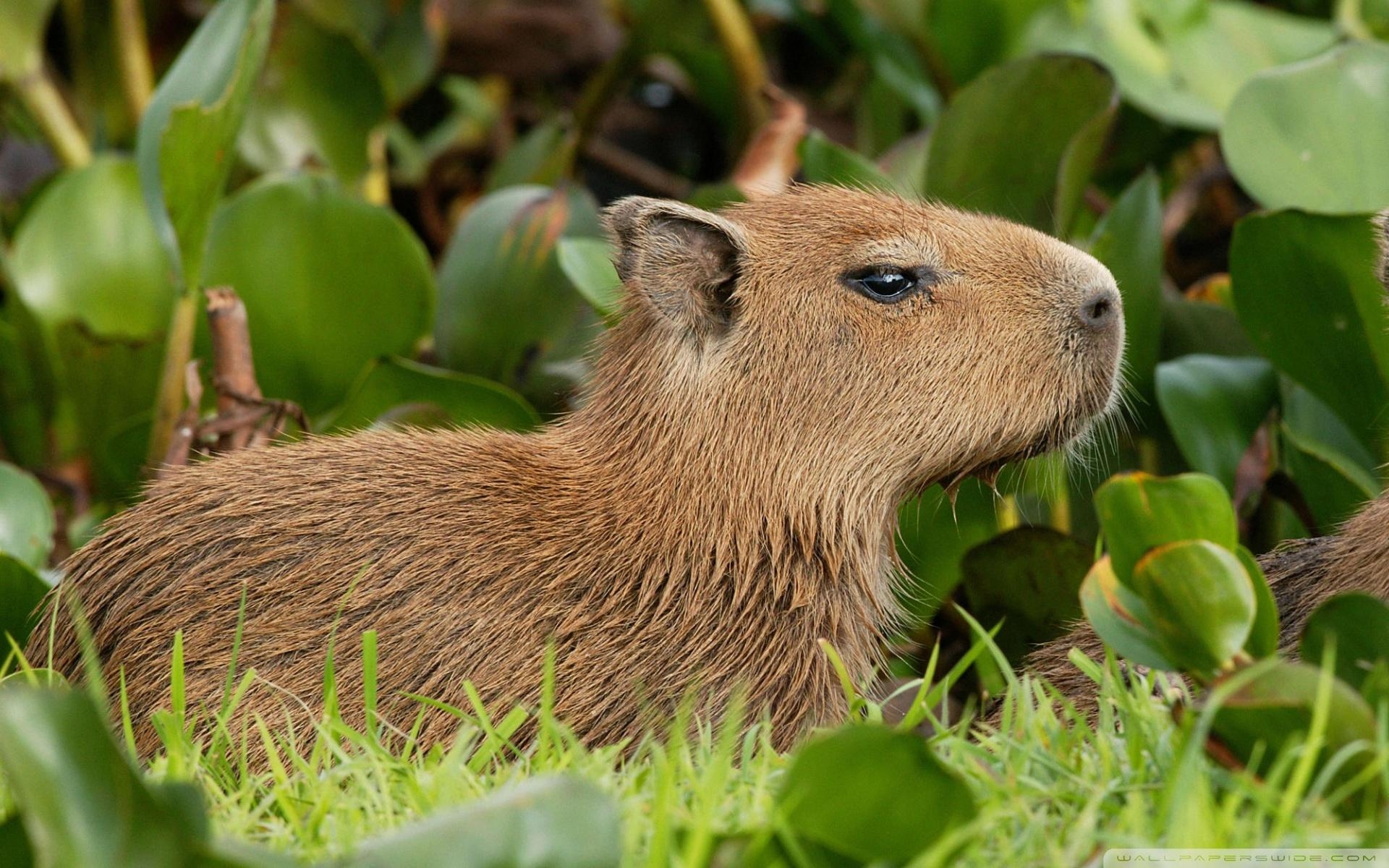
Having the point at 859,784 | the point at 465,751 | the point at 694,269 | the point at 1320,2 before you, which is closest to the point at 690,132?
the point at 1320,2

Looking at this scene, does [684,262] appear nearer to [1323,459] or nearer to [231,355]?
[231,355]

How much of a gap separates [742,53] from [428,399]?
265cm

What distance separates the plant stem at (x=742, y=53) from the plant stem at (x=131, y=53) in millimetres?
2095

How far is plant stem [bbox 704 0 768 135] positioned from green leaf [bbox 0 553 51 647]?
11.8ft

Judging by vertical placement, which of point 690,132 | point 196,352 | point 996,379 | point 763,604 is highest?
point 996,379

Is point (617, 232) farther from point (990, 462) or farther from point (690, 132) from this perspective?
point (690, 132)

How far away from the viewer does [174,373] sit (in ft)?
13.0

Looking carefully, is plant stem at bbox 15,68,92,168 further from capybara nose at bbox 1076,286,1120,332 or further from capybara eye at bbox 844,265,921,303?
capybara nose at bbox 1076,286,1120,332

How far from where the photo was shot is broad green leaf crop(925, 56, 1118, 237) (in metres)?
3.99

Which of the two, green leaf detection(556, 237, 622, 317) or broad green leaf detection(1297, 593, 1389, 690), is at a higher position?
broad green leaf detection(1297, 593, 1389, 690)

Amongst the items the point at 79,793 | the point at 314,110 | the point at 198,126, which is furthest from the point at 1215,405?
the point at 314,110

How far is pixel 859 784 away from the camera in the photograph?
183 cm

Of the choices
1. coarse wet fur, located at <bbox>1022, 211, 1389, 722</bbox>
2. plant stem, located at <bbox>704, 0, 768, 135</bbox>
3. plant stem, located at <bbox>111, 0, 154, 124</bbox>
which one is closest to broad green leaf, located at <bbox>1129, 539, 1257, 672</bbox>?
coarse wet fur, located at <bbox>1022, 211, 1389, 722</bbox>

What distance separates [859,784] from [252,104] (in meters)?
4.14
